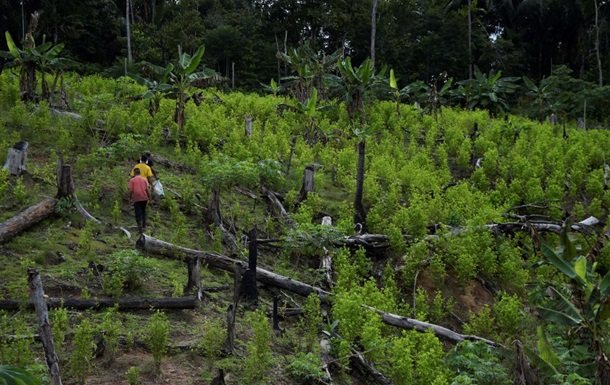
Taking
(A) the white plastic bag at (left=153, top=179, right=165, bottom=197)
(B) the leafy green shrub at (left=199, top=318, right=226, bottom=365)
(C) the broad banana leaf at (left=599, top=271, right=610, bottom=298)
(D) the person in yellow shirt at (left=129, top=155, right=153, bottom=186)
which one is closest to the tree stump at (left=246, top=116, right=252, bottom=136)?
(A) the white plastic bag at (left=153, top=179, right=165, bottom=197)

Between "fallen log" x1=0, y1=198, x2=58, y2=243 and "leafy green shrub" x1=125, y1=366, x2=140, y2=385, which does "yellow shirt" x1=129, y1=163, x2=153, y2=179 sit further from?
"leafy green shrub" x1=125, y1=366, x2=140, y2=385

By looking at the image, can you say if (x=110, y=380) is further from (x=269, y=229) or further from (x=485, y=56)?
(x=485, y=56)

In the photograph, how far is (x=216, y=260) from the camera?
29.7 ft

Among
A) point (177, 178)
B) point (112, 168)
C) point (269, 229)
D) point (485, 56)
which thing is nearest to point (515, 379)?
point (269, 229)

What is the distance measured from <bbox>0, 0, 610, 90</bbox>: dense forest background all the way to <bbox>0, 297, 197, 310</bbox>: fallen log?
20.0 meters

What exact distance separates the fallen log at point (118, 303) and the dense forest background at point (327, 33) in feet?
65.5

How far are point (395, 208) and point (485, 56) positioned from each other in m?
22.1

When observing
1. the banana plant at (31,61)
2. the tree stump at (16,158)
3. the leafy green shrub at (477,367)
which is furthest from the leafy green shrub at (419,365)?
the banana plant at (31,61)

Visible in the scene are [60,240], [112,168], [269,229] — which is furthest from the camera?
[112,168]

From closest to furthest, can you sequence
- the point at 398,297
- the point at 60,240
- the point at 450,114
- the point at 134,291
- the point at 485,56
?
the point at 134,291
the point at 60,240
the point at 398,297
the point at 450,114
the point at 485,56

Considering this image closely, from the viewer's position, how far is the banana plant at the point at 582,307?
6062 millimetres

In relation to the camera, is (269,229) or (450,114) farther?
(450,114)

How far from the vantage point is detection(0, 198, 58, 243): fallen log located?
8.35m

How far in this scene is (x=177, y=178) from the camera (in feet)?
37.5
